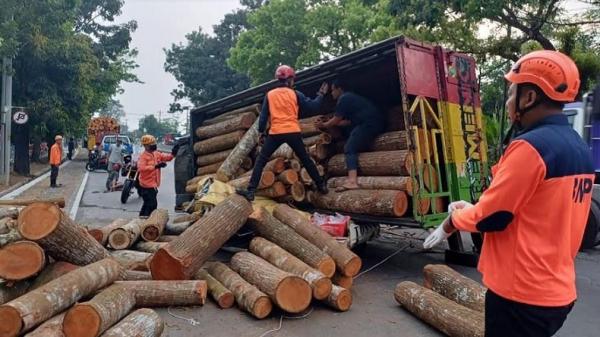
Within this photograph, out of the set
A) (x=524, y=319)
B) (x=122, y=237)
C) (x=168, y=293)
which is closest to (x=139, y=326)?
(x=168, y=293)

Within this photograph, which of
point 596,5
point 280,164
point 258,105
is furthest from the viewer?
point 596,5

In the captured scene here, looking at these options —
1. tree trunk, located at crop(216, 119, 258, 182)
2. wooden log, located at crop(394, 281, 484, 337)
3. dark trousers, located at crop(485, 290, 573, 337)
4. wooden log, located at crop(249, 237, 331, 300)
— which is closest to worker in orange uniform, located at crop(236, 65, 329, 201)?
wooden log, located at crop(249, 237, 331, 300)

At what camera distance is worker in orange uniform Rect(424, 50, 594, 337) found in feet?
7.18

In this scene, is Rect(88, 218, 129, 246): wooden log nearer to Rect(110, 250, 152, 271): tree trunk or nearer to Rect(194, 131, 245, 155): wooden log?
Rect(110, 250, 152, 271): tree trunk

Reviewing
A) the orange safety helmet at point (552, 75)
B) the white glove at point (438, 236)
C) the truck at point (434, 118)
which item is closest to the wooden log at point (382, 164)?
the truck at point (434, 118)

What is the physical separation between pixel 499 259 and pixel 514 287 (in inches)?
5.4

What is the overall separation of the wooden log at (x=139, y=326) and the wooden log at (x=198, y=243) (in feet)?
3.31

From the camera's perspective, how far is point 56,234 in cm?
488

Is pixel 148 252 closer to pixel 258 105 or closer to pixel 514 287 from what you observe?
pixel 258 105

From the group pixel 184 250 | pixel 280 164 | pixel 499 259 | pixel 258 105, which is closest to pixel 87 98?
pixel 258 105

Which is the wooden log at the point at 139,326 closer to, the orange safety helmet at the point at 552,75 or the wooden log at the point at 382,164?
the orange safety helmet at the point at 552,75

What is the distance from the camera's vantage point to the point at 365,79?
8.02 metres

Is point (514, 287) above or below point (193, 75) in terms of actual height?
below

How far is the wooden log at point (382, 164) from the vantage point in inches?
256
